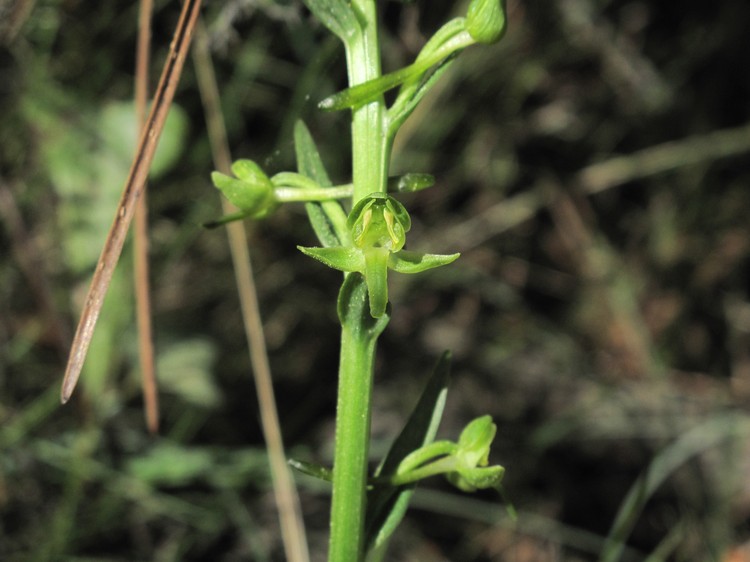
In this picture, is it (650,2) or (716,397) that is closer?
(716,397)

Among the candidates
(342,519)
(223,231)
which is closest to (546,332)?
(223,231)

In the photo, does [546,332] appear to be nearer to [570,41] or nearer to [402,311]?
[402,311]

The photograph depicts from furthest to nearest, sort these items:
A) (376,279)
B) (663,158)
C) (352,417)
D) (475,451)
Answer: (663,158), (475,451), (352,417), (376,279)

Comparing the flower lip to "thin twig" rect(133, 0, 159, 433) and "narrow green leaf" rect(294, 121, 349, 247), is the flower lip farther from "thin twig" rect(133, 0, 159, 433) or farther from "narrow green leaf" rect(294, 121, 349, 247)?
"thin twig" rect(133, 0, 159, 433)

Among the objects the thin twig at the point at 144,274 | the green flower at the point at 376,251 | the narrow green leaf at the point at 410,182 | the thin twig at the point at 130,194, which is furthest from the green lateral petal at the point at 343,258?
the thin twig at the point at 144,274

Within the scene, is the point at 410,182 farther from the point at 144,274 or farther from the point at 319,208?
the point at 144,274

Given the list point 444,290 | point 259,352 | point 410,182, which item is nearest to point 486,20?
point 410,182
